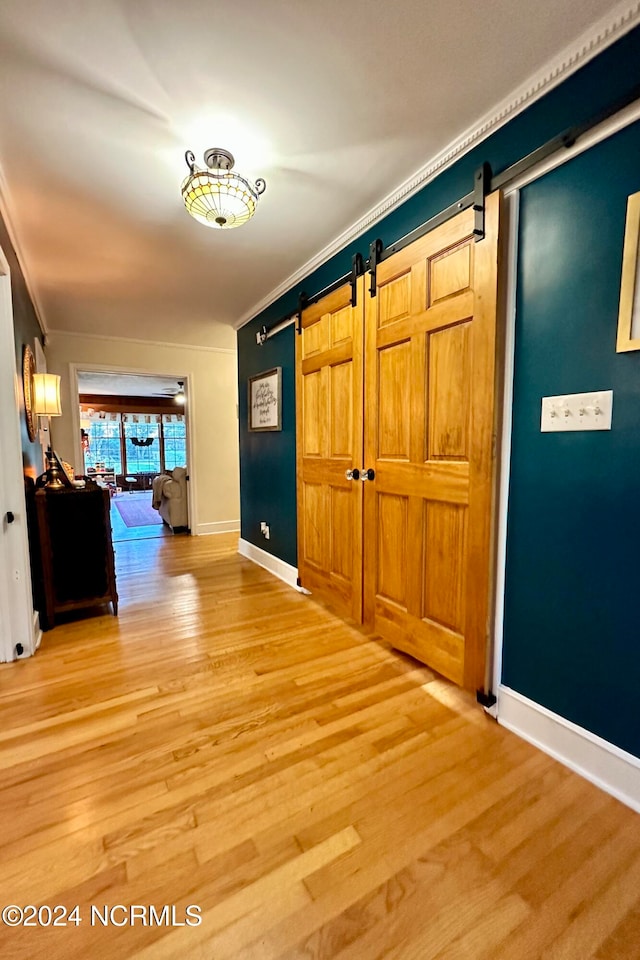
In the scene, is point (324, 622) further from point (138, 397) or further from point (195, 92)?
point (138, 397)

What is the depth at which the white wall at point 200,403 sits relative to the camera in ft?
14.9

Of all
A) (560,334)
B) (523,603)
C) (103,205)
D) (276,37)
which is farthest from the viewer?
(103,205)

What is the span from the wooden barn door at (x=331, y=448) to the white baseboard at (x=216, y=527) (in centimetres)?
258

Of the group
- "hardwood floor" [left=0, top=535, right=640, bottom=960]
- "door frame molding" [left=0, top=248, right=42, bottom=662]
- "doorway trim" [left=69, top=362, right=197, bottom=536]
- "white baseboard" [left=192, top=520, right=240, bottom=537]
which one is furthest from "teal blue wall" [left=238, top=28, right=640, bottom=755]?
"white baseboard" [left=192, top=520, right=240, bottom=537]

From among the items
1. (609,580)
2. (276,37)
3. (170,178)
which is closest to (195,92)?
(276,37)

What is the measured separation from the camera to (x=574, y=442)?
4.44 ft

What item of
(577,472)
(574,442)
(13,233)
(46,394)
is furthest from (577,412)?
(46,394)

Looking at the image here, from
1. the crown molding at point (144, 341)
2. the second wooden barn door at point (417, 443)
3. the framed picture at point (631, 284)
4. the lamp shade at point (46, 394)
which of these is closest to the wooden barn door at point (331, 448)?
the second wooden barn door at point (417, 443)

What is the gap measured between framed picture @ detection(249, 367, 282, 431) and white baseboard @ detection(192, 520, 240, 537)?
1.95m

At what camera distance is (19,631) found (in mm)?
2150

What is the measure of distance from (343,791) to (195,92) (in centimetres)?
251

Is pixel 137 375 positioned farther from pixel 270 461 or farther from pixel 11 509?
pixel 11 509

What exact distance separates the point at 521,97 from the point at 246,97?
1006 mm

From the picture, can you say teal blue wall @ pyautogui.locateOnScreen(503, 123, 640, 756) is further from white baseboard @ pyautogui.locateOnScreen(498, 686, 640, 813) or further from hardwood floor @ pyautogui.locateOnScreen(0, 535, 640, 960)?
hardwood floor @ pyautogui.locateOnScreen(0, 535, 640, 960)
